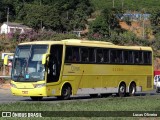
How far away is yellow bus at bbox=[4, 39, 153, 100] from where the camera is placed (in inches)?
1001

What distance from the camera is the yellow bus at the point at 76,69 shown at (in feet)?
83.4

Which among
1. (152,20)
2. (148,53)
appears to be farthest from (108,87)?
Answer: (152,20)

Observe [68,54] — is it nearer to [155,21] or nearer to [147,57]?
[147,57]

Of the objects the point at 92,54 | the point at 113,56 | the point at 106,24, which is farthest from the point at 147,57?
the point at 106,24

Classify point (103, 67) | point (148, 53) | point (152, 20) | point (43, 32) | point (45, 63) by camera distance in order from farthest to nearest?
point (152, 20) → point (43, 32) → point (148, 53) → point (103, 67) → point (45, 63)

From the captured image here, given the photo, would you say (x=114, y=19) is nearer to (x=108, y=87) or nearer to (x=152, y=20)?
(x=152, y=20)

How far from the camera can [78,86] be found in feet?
90.9

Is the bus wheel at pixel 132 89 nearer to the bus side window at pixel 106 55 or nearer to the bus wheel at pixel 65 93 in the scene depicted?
the bus side window at pixel 106 55

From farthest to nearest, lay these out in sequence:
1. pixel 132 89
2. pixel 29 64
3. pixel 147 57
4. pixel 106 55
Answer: pixel 147 57, pixel 132 89, pixel 106 55, pixel 29 64

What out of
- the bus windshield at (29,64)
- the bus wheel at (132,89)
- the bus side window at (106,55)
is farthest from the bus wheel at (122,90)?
the bus windshield at (29,64)

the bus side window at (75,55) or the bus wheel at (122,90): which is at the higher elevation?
A: the bus side window at (75,55)

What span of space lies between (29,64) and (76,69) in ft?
10.1

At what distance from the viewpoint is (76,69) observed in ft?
90.0

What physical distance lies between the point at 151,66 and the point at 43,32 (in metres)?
31.0
